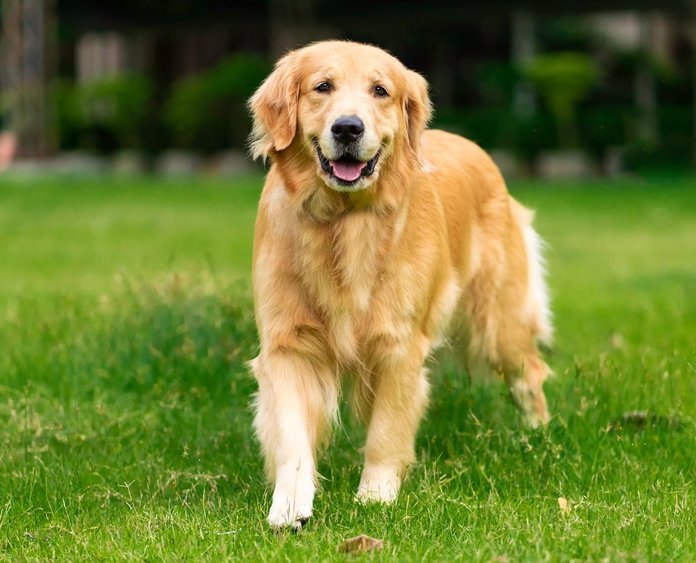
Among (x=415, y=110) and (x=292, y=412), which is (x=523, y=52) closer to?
(x=415, y=110)

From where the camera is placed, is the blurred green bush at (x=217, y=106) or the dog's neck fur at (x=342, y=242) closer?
the dog's neck fur at (x=342, y=242)

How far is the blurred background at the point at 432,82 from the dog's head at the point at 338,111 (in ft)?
57.1

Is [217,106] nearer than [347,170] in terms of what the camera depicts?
No

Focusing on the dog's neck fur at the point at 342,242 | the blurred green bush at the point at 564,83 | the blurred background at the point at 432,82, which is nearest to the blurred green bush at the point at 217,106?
the blurred background at the point at 432,82

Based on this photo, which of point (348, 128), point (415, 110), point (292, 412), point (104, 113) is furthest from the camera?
point (104, 113)

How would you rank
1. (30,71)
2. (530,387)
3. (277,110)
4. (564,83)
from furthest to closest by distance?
1. (30,71)
2. (564,83)
3. (530,387)
4. (277,110)

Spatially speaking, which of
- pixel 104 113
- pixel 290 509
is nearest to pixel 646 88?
pixel 104 113

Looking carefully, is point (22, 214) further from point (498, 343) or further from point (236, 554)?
Answer: point (236, 554)

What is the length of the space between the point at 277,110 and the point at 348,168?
0.39m

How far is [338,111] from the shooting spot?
4094 millimetres

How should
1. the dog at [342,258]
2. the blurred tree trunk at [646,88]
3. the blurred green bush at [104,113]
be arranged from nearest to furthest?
the dog at [342,258] < the blurred tree trunk at [646,88] < the blurred green bush at [104,113]

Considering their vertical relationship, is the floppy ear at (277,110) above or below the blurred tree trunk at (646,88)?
above

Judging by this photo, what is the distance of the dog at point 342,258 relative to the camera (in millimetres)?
4160

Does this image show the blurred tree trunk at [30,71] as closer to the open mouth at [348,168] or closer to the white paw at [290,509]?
the open mouth at [348,168]
